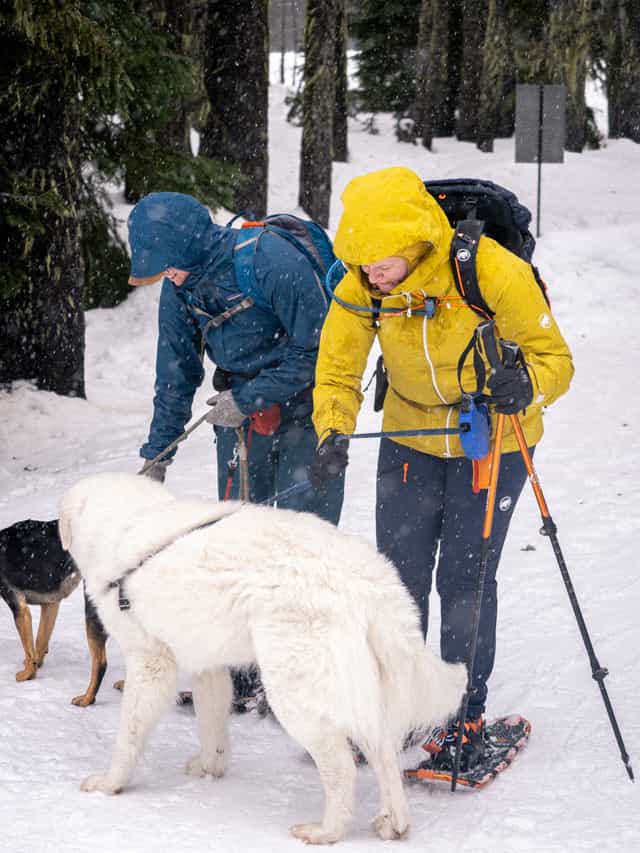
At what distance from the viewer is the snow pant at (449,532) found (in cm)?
384

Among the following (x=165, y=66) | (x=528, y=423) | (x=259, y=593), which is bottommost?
(x=259, y=593)

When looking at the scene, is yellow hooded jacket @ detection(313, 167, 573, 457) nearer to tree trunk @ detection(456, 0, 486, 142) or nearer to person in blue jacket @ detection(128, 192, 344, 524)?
person in blue jacket @ detection(128, 192, 344, 524)

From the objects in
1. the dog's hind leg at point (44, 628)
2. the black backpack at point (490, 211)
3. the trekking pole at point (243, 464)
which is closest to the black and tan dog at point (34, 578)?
the dog's hind leg at point (44, 628)

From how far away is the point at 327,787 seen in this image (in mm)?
3320

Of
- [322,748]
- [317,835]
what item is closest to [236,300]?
[322,748]

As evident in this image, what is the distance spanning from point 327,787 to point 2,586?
2.37 metres

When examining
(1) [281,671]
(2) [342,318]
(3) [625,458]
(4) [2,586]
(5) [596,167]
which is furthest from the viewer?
(5) [596,167]

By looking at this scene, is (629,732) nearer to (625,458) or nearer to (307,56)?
(625,458)

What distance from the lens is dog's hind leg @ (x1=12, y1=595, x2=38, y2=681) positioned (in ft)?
16.0

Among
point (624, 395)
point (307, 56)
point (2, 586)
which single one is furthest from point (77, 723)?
point (307, 56)

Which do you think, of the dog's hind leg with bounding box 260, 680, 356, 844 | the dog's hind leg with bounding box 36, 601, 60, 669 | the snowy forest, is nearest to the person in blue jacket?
the dog's hind leg with bounding box 36, 601, 60, 669

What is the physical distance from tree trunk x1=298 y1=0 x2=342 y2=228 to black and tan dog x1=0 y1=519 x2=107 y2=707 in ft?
45.6

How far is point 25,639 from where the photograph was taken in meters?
4.92

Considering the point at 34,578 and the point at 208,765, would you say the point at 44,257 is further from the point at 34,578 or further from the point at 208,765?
the point at 208,765
